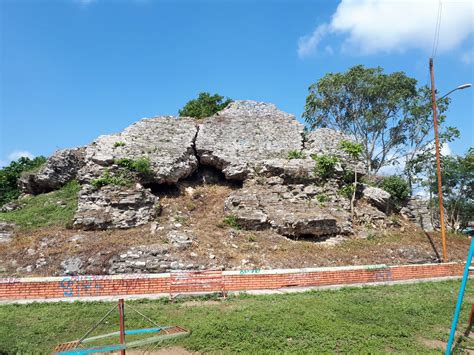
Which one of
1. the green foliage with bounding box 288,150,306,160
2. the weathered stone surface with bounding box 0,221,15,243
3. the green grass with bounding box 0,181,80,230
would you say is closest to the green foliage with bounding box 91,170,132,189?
the green grass with bounding box 0,181,80,230

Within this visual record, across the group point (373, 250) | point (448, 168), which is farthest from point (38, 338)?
point (448, 168)

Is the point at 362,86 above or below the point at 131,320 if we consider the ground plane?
above

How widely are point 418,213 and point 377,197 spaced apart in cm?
256

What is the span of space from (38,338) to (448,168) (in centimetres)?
1956

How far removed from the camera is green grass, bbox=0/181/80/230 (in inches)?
540

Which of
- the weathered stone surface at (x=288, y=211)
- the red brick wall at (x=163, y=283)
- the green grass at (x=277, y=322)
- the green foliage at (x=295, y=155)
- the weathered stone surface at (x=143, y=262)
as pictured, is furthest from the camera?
the green foliage at (x=295, y=155)

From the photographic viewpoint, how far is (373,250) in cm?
1270

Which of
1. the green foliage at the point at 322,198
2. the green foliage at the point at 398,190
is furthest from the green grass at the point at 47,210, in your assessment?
the green foliage at the point at 398,190

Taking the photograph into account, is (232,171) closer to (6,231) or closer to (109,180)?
(109,180)

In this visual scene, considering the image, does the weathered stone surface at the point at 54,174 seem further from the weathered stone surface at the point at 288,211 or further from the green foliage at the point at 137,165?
the weathered stone surface at the point at 288,211

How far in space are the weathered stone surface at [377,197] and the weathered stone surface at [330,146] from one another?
959 millimetres

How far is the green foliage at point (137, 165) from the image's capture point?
46.5ft

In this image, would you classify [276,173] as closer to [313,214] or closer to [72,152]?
[313,214]

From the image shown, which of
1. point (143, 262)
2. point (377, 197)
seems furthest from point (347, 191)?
point (143, 262)
